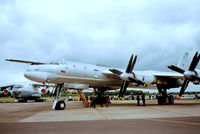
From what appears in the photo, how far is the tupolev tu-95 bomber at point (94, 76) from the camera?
14.0m

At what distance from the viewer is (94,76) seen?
16.8 metres

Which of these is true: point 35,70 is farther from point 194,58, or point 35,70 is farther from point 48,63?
point 194,58

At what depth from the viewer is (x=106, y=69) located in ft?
60.7

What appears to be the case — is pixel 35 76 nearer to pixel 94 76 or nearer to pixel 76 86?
pixel 76 86

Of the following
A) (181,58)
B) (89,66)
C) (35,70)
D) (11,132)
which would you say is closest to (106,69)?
(89,66)

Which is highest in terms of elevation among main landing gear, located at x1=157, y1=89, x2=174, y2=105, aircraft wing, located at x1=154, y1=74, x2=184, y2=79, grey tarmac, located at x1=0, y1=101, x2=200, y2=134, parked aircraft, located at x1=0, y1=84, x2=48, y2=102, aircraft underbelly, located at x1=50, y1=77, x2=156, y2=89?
aircraft wing, located at x1=154, y1=74, x2=184, y2=79

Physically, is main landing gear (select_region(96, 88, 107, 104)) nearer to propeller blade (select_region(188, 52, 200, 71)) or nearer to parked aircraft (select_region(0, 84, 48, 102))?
propeller blade (select_region(188, 52, 200, 71))

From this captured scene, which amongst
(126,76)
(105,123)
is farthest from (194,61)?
(105,123)

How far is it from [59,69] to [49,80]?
3.83ft

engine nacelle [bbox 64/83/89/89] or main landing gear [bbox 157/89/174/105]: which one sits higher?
engine nacelle [bbox 64/83/89/89]

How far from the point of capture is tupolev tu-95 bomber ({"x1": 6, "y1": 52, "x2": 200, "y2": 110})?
551 inches


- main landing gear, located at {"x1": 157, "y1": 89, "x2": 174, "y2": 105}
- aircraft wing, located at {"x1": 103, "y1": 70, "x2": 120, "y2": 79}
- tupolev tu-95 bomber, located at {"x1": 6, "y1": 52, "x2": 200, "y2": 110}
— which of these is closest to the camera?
tupolev tu-95 bomber, located at {"x1": 6, "y1": 52, "x2": 200, "y2": 110}

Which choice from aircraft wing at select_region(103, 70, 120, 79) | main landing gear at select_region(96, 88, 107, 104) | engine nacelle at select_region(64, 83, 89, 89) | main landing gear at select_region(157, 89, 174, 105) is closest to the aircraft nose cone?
engine nacelle at select_region(64, 83, 89, 89)

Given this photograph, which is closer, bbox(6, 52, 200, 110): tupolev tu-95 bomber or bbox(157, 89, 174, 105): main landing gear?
bbox(6, 52, 200, 110): tupolev tu-95 bomber
